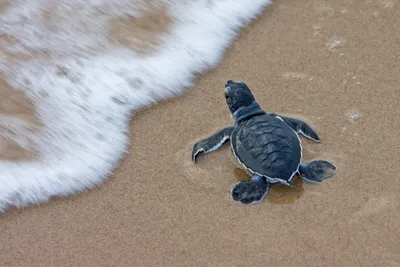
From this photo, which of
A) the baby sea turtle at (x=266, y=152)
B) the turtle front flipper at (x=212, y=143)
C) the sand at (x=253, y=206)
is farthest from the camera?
the turtle front flipper at (x=212, y=143)

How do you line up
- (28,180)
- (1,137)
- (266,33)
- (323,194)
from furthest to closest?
(266,33) → (1,137) → (28,180) → (323,194)

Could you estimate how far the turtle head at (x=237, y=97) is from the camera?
2822 millimetres

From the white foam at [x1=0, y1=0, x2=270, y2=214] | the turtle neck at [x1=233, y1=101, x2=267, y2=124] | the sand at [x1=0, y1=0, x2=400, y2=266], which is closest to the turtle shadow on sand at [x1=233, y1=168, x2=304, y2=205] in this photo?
the sand at [x1=0, y1=0, x2=400, y2=266]

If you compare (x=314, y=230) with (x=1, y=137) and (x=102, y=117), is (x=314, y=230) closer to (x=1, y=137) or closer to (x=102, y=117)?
(x=102, y=117)

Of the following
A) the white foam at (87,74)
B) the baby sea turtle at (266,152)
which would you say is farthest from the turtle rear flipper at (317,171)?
the white foam at (87,74)

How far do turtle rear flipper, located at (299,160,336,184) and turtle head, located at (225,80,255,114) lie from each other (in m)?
0.44

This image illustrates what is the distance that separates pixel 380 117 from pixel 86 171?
4.74 ft

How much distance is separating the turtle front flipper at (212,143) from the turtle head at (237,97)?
0.12m

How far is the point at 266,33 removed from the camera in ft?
11.6

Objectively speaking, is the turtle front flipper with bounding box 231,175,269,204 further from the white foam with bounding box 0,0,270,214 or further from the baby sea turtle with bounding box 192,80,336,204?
the white foam with bounding box 0,0,270,214

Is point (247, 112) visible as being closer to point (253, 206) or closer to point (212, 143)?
point (212, 143)

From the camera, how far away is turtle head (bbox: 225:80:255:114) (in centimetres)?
282


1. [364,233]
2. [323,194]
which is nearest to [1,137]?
Result: [323,194]

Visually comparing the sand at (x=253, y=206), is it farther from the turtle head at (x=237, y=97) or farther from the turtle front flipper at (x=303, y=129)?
the turtle head at (x=237, y=97)
